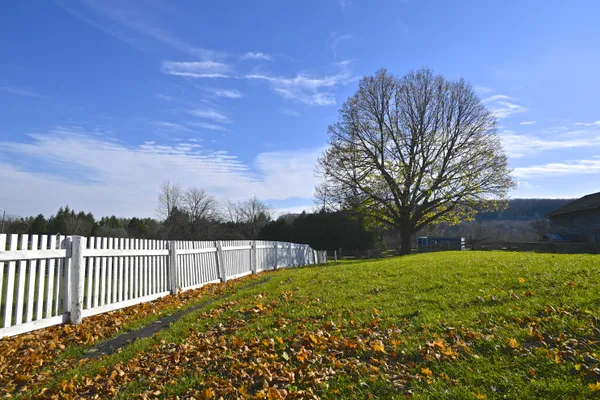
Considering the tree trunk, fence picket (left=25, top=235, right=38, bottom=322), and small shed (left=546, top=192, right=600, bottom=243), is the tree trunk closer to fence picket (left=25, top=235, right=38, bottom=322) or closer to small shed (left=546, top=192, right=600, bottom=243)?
small shed (left=546, top=192, right=600, bottom=243)

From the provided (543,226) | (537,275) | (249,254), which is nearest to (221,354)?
(537,275)

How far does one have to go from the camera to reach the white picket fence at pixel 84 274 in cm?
565

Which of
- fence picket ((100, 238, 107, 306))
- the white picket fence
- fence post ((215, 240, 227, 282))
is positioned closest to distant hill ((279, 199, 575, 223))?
fence post ((215, 240, 227, 282))

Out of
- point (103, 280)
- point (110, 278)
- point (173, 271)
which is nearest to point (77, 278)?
point (103, 280)

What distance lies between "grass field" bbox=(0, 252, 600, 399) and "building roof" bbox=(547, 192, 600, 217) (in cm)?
3211

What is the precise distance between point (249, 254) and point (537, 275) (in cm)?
1155

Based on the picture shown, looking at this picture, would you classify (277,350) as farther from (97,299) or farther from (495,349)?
(97,299)

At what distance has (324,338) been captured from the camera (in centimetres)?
491

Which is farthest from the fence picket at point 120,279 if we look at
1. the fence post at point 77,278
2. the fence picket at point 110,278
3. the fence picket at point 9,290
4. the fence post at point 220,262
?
the fence post at point 220,262

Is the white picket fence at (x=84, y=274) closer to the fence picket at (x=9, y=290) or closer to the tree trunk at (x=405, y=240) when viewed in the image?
the fence picket at (x=9, y=290)

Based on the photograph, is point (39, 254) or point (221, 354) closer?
point (221, 354)

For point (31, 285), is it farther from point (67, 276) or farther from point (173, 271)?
point (173, 271)

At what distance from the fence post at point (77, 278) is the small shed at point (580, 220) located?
3793 centimetres

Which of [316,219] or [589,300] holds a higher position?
[316,219]
